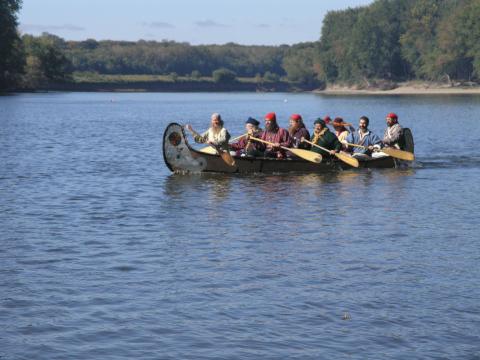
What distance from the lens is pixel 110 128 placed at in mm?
59406

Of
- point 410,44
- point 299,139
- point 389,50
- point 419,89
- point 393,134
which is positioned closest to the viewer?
point 299,139

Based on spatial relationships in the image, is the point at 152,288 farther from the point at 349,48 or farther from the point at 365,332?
the point at 349,48

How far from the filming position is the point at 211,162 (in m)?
25.5

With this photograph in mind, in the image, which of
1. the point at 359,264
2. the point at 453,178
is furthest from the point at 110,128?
the point at 359,264

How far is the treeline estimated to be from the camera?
153375 millimetres

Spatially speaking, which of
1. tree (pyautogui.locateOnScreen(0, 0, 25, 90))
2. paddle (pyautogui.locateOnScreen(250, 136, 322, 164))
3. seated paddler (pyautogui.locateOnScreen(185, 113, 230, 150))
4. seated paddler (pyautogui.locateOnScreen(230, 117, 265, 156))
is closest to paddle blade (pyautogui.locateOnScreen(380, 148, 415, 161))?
paddle (pyautogui.locateOnScreen(250, 136, 322, 164))

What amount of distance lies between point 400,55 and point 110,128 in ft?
420

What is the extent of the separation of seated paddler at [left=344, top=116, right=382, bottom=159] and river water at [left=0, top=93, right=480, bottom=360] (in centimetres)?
109

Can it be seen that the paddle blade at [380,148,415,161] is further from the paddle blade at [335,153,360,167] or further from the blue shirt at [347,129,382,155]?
the paddle blade at [335,153,360,167]

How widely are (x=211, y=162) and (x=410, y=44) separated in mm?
155465

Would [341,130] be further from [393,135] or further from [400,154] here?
[400,154]

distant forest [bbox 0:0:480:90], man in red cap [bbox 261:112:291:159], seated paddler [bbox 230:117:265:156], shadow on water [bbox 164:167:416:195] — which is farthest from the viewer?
distant forest [bbox 0:0:480:90]

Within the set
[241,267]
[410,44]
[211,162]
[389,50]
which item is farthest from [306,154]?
[389,50]

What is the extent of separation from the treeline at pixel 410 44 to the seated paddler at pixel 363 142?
125 meters
